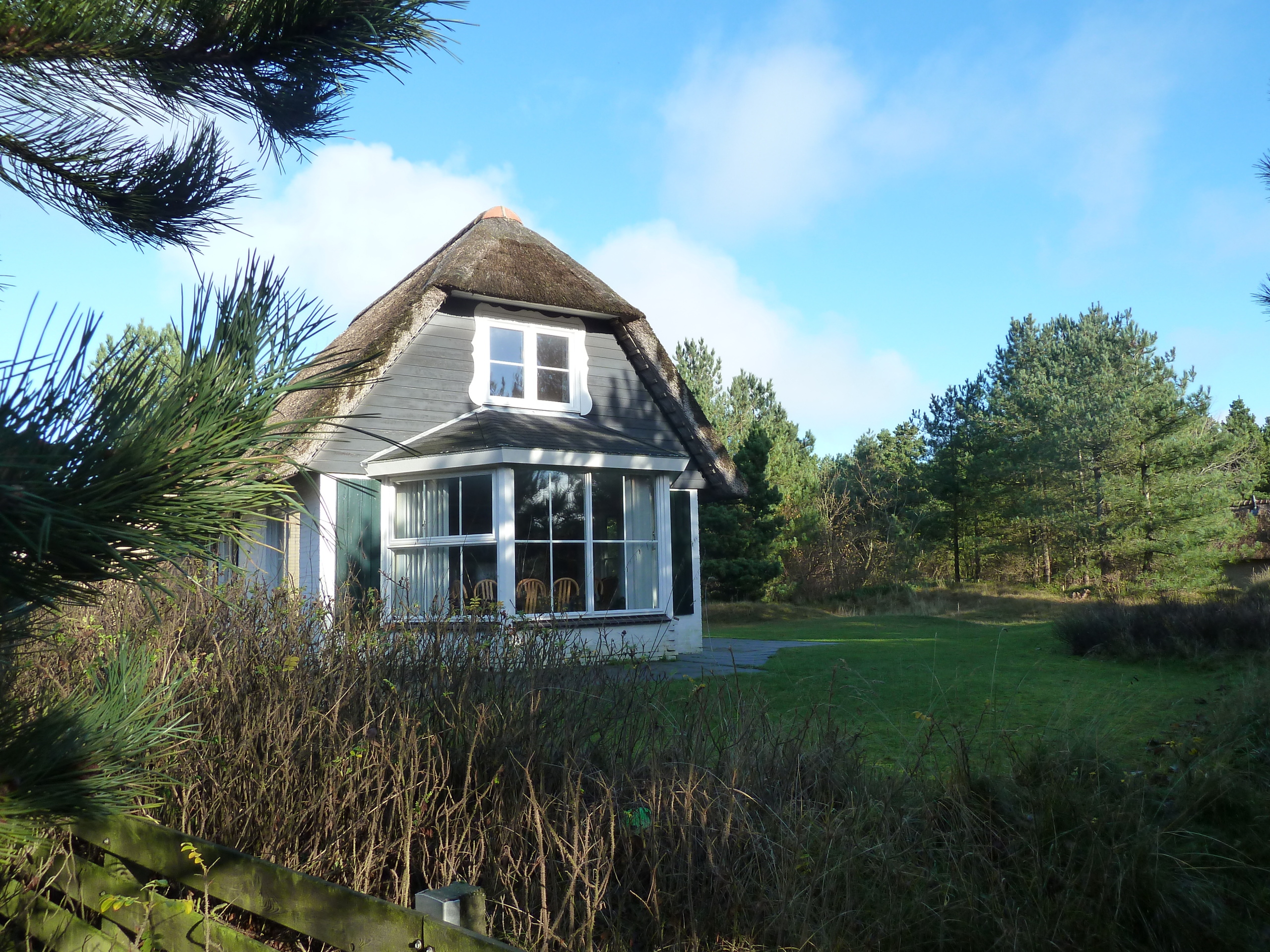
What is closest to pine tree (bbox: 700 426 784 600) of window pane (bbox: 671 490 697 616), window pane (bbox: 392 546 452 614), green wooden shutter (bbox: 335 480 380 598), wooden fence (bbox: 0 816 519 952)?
window pane (bbox: 671 490 697 616)

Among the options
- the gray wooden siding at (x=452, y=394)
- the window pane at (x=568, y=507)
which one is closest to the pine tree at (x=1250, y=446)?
the gray wooden siding at (x=452, y=394)

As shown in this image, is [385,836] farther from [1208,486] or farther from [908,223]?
[1208,486]

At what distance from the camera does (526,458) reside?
402 inches

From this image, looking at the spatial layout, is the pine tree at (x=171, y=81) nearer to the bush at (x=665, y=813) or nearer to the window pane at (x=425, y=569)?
the bush at (x=665, y=813)

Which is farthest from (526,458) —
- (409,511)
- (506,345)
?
(506,345)

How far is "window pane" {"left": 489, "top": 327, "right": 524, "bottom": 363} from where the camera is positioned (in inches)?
467

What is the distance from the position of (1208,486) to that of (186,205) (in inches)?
1105

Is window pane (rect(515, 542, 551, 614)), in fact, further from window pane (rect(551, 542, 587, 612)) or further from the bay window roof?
the bay window roof

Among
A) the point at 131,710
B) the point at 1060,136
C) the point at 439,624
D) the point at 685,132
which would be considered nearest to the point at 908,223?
the point at 1060,136

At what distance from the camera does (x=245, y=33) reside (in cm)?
221

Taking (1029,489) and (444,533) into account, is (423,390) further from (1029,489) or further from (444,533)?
(1029,489)

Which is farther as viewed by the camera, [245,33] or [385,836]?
[385,836]

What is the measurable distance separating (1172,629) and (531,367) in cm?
803

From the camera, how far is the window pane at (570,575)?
10.9 meters
